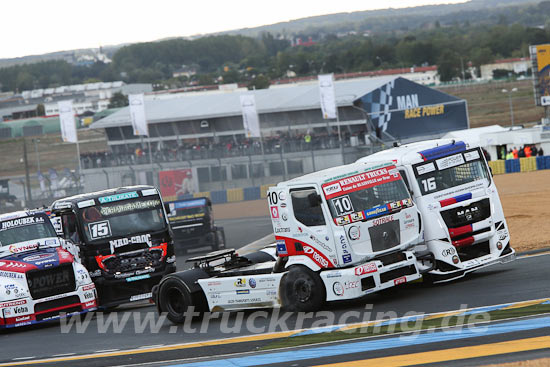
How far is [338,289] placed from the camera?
12.3m

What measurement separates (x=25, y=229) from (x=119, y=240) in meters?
1.94

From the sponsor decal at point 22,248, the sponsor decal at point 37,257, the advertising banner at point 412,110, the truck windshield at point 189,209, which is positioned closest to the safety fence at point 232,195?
the advertising banner at point 412,110

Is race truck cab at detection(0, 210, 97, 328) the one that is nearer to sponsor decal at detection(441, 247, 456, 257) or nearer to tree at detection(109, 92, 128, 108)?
sponsor decal at detection(441, 247, 456, 257)

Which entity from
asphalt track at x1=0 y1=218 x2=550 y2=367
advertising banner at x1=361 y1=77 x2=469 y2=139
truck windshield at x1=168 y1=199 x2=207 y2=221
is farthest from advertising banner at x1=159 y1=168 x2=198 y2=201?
asphalt track at x1=0 y1=218 x2=550 y2=367

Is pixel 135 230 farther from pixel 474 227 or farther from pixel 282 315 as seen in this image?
pixel 474 227

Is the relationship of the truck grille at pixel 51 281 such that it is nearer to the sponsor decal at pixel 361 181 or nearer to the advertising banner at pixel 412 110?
the sponsor decal at pixel 361 181

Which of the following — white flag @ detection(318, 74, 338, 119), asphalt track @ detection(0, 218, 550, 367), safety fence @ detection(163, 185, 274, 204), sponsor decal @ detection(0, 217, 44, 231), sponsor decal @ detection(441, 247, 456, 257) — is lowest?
safety fence @ detection(163, 185, 274, 204)

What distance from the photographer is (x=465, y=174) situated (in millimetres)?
13867

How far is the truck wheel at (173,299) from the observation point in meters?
13.8

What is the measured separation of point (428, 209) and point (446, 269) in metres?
1.00

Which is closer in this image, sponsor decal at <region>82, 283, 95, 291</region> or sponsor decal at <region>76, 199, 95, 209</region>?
sponsor decal at <region>82, 283, 95, 291</region>

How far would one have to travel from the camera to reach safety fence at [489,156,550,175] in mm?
38812

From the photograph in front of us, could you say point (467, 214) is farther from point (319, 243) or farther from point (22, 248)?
point (22, 248)

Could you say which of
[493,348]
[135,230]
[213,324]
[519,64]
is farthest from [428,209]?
[519,64]
